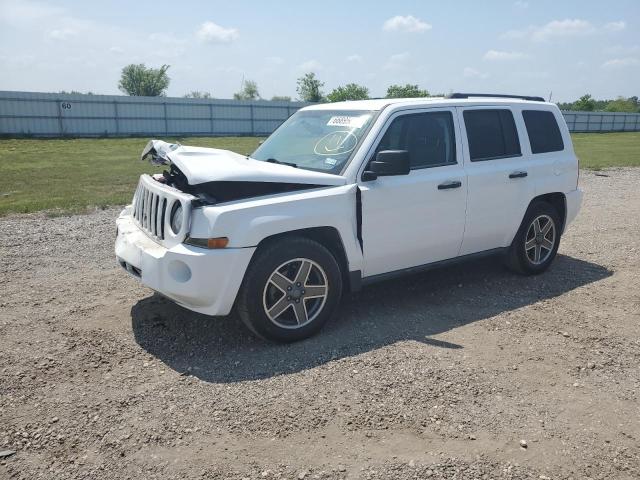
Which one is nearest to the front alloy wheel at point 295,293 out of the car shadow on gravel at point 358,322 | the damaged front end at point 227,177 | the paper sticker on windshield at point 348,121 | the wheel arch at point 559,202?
the car shadow on gravel at point 358,322

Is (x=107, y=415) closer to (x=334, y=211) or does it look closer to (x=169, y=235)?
(x=169, y=235)

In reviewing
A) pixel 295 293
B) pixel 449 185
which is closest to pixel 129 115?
pixel 449 185

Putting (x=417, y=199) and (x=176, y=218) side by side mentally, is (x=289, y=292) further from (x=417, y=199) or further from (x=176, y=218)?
(x=417, y=199)

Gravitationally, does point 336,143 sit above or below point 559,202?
above

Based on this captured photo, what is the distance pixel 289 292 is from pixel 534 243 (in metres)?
3.20

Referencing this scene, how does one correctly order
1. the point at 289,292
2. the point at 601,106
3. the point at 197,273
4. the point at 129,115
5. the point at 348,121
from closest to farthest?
the point at 197,273
the point at 289,292
the point at 348,121
the point at 129,115
the point at 601,106

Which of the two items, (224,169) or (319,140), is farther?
(319,140)

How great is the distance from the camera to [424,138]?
5.24 meters

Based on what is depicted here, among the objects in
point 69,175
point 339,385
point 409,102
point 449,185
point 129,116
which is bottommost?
point 339,385

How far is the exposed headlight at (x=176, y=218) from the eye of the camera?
169 inches

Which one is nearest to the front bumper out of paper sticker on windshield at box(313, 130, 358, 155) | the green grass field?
paper sticker on windshield at box(313, 130, 358, 155)

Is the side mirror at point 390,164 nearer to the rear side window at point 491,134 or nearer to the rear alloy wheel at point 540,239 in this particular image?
the rear side window at point 491,134

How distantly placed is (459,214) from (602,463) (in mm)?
2708

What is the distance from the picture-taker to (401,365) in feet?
13.7
